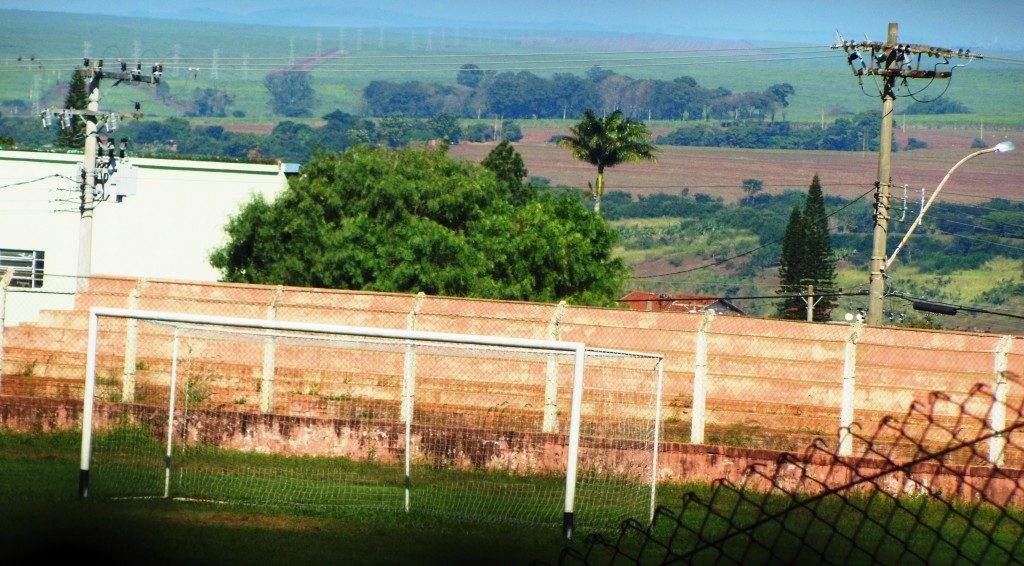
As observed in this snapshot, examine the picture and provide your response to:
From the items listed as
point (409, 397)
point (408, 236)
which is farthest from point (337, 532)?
point (408, 236)

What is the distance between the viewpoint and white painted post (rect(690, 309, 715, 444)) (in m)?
16.9

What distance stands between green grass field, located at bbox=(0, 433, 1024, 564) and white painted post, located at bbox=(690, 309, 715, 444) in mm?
1139

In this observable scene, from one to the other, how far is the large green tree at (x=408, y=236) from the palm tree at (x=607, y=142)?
18.8m

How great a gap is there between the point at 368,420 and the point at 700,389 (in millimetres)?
4151

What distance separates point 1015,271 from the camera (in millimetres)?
175000

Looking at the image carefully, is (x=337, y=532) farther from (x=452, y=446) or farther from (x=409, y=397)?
(x=452, y=446)

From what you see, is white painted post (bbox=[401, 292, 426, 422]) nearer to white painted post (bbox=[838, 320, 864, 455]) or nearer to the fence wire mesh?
the fence wire mesh

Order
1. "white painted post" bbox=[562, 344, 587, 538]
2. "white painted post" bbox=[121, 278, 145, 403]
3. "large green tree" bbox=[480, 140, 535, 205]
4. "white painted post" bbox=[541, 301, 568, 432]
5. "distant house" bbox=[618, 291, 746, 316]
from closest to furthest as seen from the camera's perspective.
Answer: "white painted post" bbox=[562, 344, 587, 538]
"white painted post" bbox=[541, 301, 568, 432]
"white painted post" bbox=[121, 278, 145, 403]
"distant house" bbox=[618, 291, 746, 316]
"large green tree" bbox=[480, 140, 535, 205]

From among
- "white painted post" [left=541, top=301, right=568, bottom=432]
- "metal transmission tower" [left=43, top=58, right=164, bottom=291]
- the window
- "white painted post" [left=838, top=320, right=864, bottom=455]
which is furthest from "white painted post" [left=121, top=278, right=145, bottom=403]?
the window

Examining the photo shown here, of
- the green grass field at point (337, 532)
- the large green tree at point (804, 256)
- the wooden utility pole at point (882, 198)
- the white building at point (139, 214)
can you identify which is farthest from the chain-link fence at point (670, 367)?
the large green tree at point (804, 256)

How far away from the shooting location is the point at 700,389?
55.4ft

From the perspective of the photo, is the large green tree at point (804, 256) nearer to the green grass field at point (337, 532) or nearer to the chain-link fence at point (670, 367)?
the chain-link fence at point (670, 367)

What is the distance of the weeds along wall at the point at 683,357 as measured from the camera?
1733 centimetres

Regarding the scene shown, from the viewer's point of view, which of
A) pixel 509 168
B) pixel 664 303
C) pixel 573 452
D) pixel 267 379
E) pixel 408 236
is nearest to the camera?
pixel 573 452
